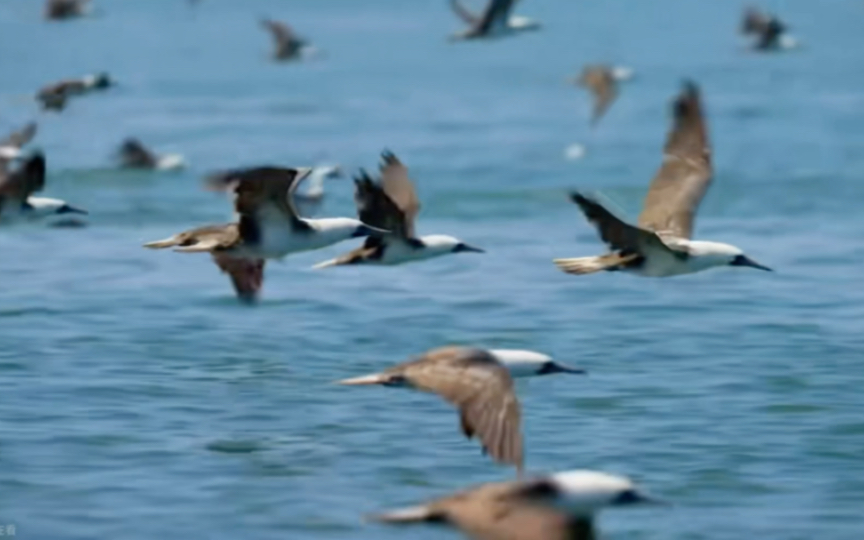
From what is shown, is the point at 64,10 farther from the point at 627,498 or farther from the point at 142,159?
the point at 627,498

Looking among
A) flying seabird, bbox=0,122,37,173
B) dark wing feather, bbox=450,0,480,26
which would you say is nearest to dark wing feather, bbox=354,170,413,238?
flying seabird, bbox=0,122,37,173

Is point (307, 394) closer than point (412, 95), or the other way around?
point (307, 394)

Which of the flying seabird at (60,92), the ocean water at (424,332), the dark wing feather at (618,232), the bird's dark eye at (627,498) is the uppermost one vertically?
the dark wing feather at (618,232)

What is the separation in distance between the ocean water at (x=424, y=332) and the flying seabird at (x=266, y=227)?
1138 mm

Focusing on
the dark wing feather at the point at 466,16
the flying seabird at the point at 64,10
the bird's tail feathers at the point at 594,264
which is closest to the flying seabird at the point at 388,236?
the bird's tail feathers at the point at 594,264

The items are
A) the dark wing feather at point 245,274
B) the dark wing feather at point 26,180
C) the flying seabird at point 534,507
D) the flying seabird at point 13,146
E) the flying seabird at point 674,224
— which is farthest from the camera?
the flying seabird at point 13,146

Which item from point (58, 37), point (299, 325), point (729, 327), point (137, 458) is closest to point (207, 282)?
point (299, 325)

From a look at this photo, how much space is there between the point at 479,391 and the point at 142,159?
60.8 ft

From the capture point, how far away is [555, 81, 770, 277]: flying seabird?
1412cm

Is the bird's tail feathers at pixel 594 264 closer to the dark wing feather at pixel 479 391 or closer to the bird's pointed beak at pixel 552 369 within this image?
the bird's pointed beak at pixel 552 369

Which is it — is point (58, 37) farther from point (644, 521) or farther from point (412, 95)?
point (644, 521)

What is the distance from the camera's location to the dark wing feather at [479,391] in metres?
11.8

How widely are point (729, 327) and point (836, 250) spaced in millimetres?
4663

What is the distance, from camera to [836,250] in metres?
23.8
